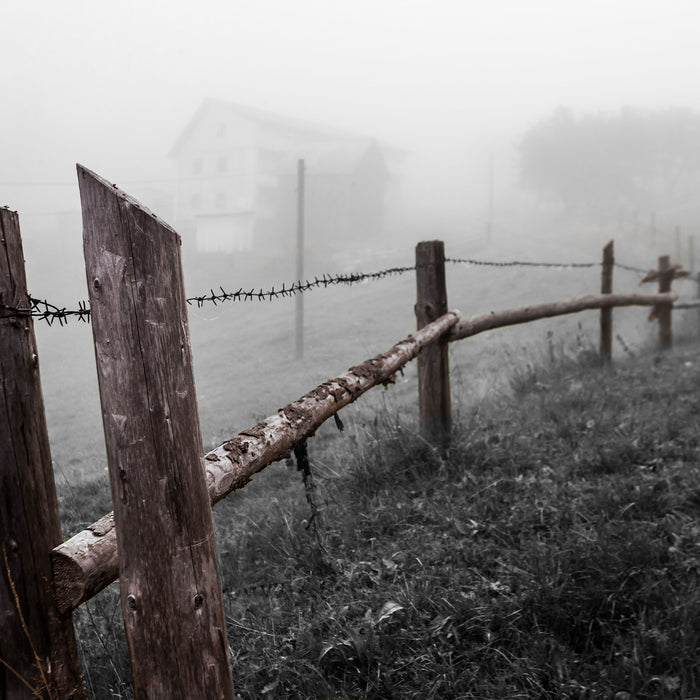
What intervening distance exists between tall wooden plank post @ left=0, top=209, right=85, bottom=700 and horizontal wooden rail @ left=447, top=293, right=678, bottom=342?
3.38 metres

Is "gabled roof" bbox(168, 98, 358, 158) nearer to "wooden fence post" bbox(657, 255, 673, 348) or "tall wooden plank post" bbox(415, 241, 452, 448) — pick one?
"wooden fence post" bbox(657, 255, 673, 348)

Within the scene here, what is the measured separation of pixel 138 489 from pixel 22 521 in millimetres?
299

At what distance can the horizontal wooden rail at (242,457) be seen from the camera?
1.38m

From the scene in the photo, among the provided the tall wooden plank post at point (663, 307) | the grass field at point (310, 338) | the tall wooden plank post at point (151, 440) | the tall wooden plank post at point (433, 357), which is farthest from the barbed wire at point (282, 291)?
the tall wooden plank post at point (663, 307)

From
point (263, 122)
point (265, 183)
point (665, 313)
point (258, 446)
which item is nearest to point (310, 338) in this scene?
point (665, 313)

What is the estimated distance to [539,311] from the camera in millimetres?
5680

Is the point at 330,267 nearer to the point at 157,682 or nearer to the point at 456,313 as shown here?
the point at 456,313

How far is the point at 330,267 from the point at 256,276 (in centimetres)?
433

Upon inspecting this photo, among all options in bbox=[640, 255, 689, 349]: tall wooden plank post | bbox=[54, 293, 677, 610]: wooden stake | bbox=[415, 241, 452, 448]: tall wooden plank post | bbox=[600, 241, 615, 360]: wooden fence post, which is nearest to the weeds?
bbox=[415, 241, 452, 448]: tall wooden plank post

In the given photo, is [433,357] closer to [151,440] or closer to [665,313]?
[151,440]

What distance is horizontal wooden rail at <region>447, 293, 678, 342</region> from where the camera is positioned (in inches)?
180

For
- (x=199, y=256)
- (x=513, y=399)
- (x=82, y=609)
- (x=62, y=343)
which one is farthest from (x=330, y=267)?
(x=82, y=609)

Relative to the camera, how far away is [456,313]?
4.57 meters

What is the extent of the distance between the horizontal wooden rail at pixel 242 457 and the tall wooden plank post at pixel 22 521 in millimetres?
51
